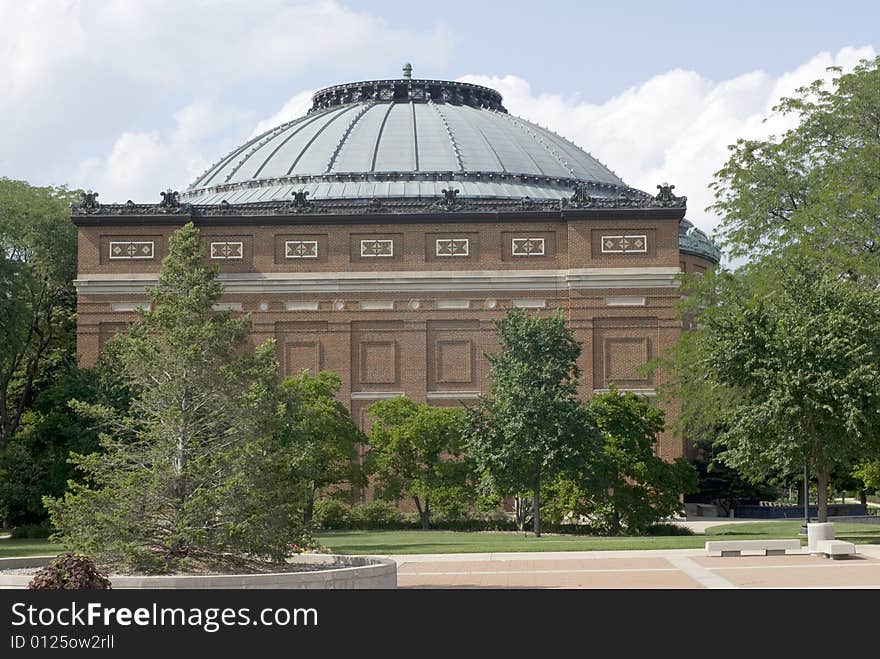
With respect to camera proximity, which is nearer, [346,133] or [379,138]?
[379,138]

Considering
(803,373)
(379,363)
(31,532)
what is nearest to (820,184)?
(803,373)

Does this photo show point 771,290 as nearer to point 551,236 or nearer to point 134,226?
point 551,236

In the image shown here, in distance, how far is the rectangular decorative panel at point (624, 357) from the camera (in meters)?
64.2

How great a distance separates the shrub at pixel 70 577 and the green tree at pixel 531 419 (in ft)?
89.7

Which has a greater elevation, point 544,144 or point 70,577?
point 544,144

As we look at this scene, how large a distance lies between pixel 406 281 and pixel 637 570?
36.6 meters

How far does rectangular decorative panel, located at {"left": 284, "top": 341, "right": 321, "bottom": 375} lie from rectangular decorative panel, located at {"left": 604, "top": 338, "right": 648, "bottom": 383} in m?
14.1

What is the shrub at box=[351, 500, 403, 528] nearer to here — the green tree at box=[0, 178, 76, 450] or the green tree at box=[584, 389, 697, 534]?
the green tree at box=[584, 389, 697, 534]

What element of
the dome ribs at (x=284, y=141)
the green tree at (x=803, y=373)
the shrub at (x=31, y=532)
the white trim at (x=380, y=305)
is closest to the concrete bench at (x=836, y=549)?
the green tree at (x=803, y=373)

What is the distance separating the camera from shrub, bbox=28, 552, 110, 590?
67.6 ft

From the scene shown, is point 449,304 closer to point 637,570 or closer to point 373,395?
point 373,395

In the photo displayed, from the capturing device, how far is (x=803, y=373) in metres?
40.2

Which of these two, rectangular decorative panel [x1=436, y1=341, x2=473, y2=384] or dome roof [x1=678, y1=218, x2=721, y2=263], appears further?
dome roof [x1=678, y1=218, x2=721, y2=263]

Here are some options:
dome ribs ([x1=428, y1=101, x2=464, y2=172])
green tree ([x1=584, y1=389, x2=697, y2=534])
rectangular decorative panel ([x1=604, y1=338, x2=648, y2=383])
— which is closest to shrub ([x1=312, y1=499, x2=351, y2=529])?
green tree ([x1=584, y1=389, x2=697, y2=534])
